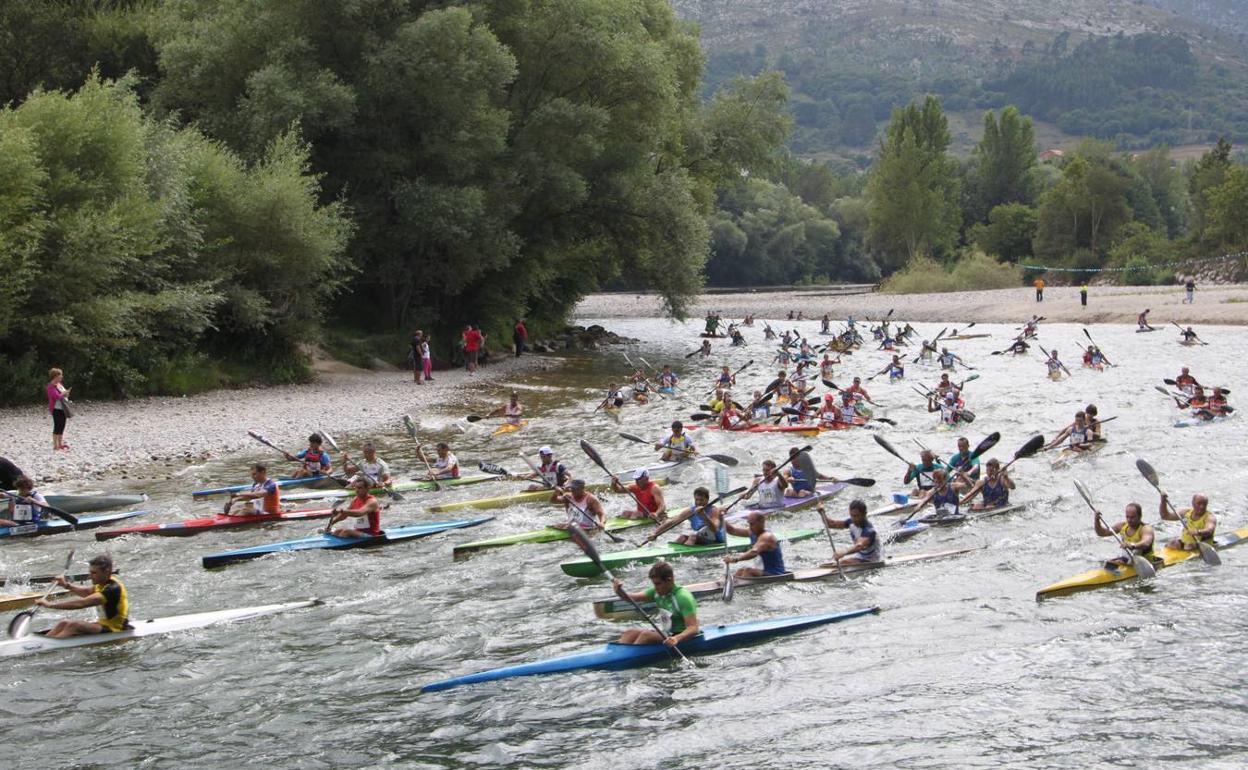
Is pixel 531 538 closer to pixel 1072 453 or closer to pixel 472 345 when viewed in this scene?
pixel 1072 453

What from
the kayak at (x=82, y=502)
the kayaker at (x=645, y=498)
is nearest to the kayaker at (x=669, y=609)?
the kayaker at (x=645, y=498)

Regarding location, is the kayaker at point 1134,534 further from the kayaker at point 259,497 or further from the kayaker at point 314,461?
the kayaker at point 314,461

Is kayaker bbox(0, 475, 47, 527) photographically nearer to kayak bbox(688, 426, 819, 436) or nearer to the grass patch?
kayak bbox(688, 426, 819, 436)

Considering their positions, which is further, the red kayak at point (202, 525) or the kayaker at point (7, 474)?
the kayaker at point (7, 474)

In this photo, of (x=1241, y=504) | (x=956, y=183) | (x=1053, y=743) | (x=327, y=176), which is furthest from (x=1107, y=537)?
(x=956, y=183)

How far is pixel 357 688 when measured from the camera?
38.1ft

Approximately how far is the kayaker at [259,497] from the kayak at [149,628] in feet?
13.9

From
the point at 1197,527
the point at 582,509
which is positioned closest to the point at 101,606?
the point at 582,509

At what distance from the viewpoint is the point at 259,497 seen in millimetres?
18031

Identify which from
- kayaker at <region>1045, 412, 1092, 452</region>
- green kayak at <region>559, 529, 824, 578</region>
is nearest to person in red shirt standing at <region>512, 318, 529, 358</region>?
kayaker at <region>1045, 412, 1092, 452</region>

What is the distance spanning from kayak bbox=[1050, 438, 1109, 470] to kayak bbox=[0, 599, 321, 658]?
14725mm

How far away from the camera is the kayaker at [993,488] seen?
60.7 ft

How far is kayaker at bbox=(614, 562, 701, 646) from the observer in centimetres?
1212

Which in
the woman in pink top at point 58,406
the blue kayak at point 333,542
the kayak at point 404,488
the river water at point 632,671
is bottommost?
the river water at point 632,671
